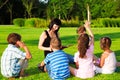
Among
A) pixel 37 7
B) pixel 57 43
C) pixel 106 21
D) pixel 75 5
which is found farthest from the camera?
pixel 75 5

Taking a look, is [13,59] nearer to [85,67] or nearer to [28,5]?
[85,67]

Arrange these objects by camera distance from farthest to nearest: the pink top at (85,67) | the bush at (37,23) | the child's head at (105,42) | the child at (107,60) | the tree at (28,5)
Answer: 1. the tree at (28,5)
2. the bush at (37,23)
3. the child at (107,60)
4. the child's head at (105,42)
5. the pink top at (85,67)

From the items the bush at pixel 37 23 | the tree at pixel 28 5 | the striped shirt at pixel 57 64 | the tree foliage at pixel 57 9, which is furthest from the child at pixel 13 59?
the tree at pixel 28 5

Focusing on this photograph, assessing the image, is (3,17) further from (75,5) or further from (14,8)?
(75,5)

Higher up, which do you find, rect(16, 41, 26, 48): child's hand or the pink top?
rect(16, 41, 26, 48): child's hand

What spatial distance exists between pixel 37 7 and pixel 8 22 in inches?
262

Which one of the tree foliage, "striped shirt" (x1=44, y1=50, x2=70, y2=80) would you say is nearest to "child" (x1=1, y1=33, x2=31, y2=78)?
"striped shirt" (x1=44, y1=50, x2=70, y2=80)

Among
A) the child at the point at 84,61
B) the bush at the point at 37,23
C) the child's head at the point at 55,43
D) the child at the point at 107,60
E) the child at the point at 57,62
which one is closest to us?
the child's head at the point at 55,43

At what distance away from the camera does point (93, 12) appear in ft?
236

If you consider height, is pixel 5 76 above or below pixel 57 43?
below

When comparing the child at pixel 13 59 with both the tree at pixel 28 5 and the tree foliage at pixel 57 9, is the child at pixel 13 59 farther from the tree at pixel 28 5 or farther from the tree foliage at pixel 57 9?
the tree at pixel 28 5

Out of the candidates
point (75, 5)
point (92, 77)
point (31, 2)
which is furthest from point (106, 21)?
point (92, 77)

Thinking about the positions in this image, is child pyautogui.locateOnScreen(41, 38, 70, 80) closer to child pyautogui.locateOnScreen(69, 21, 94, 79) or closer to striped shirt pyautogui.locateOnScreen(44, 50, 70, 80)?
striped shirt pyautogui.locateOnScreen(44, 50, 70, 80)

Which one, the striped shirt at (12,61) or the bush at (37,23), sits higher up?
the striped shirt at (12,61)
